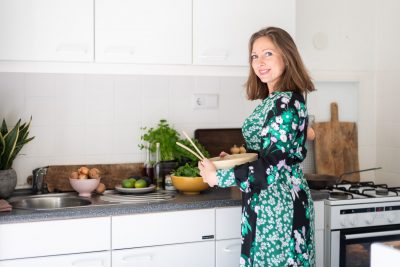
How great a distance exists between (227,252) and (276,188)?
536 mm

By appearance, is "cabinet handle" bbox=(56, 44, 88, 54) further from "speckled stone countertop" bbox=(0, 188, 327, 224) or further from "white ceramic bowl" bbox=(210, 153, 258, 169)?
"white ceramic bowl" bbox=(210, 153, 258, 169)

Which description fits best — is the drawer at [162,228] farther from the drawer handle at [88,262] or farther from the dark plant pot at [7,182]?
the dark plant pot at [7,182]

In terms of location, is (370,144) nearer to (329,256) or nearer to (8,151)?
(329,256)

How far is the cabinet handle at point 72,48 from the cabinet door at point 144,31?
2.6 inches

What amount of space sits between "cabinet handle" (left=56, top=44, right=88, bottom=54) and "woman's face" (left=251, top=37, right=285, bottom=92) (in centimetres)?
83

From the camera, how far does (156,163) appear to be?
113 inches

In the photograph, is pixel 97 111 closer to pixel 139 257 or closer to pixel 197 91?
pixel 197 91

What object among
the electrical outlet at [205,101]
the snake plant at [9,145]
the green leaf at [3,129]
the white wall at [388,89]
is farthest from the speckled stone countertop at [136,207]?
the white wall at [388,89]

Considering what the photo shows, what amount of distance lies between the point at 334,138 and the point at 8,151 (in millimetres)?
1960

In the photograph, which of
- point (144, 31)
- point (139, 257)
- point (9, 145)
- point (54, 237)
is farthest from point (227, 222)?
point (9, 145)

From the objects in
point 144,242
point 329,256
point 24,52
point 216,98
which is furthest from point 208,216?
point 24,52

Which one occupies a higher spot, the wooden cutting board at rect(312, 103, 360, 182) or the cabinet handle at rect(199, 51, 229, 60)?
the cabinet handle at rect(199, 51, 229, 60)

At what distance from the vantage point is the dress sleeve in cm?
203

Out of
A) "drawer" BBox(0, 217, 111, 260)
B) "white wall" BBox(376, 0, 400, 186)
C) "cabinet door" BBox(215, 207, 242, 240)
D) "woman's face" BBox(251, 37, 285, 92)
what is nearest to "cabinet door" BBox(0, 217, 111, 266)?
"drawer" BBox(0, 217, 111, 260)
